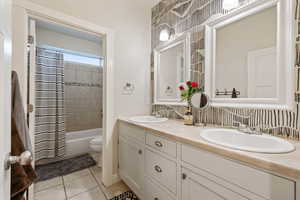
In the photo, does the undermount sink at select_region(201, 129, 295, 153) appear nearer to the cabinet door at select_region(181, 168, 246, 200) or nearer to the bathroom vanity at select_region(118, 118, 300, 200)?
the bathroom vanity at select_region(118, 118, 300, 200)

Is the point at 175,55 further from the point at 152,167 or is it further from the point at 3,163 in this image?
the point at 3,163

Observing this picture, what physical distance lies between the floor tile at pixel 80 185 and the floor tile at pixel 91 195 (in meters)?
0.06

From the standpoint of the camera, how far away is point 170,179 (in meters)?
1.00

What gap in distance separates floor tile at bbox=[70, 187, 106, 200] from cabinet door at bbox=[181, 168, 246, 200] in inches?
40.8

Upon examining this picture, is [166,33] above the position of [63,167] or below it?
above

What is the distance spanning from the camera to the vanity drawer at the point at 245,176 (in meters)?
0.52

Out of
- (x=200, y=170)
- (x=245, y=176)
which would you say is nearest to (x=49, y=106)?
(x=200, y=170)

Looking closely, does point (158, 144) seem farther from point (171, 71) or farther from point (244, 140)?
point (171, 71)

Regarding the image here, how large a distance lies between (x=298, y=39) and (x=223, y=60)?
49 cm

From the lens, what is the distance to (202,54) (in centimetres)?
142

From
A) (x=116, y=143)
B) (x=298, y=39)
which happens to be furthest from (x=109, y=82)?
(x=298, y=39)

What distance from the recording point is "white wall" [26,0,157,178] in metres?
1.64

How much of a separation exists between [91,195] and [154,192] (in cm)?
80

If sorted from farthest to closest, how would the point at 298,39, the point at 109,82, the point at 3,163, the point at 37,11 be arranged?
the point at 109,82, the point at 37,11, the point at 298,39, the point at 3,163
